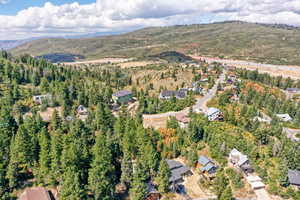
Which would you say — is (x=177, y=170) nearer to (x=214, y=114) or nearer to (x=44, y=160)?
(x=44, y=160)

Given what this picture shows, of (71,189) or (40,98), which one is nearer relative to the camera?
(71,189)

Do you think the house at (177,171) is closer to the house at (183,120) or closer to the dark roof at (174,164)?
the dark roof at (174,164)

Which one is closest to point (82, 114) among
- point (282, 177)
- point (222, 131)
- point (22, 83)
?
point (22, 83)

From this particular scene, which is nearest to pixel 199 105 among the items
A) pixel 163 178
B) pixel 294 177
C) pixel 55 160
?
pixel 294 177

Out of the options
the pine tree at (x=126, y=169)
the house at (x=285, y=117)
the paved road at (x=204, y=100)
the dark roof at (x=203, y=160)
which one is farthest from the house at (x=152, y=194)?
the house at (x=285, y=117)

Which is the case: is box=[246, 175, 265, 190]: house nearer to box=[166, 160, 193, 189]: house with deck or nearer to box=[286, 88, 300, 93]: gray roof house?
box=[166, 160, 193, 189]: house with deck
